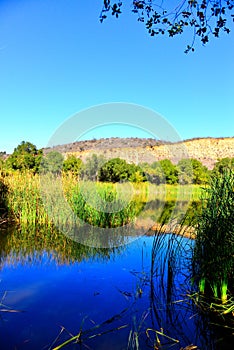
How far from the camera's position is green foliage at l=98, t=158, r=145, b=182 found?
1454 centimetres

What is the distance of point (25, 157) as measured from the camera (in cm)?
2438

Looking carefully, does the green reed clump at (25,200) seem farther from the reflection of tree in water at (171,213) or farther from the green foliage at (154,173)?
the green foliage at (154,173)

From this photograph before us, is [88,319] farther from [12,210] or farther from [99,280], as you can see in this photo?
[12,210]

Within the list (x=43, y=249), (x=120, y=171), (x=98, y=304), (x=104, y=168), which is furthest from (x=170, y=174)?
(x=98, y=304)

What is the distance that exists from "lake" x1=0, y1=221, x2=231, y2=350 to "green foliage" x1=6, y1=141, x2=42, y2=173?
18.3 metres

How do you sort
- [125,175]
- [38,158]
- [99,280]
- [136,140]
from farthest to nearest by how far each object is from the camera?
[38,158] → [136,140] → [125,175] → [99,280]

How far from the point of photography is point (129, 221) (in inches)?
316

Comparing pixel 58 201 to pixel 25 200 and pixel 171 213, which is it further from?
pixel 171 213

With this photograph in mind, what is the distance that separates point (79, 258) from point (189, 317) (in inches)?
91.5

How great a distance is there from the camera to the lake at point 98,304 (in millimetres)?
2449

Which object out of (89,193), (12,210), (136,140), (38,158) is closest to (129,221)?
(89,193)

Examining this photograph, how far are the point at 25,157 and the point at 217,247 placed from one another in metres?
22.8

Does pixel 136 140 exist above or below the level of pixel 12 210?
above

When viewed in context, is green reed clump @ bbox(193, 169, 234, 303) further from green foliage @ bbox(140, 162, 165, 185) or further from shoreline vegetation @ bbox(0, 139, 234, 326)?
green foliage @ bbox(140, 162, 165, 185)
